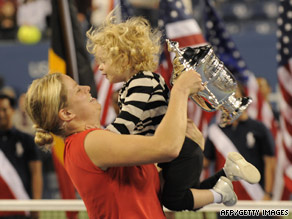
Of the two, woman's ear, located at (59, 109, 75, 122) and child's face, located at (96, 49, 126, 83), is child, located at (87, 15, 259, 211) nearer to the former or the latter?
child's face, located at (96, 49, 126, 83)

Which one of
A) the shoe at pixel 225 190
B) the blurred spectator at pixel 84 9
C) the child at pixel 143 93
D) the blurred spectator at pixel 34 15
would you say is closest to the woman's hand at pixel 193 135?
the child at pixel 143 93

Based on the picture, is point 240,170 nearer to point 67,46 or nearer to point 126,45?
point 126,45

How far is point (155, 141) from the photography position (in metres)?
2.04

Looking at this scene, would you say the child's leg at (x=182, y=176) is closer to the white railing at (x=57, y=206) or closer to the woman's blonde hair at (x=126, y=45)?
the woman's blonde hair at (x=126, y=45)

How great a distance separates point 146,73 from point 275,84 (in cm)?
521

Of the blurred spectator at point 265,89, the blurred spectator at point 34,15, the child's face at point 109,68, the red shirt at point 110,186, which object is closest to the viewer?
the red shirt at point 110,186

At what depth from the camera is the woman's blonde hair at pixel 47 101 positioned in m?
2.23

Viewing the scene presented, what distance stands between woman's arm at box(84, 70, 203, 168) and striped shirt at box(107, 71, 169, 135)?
203 mm

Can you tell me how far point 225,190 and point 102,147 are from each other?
0.77 m

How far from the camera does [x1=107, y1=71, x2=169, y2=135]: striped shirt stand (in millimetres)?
2334

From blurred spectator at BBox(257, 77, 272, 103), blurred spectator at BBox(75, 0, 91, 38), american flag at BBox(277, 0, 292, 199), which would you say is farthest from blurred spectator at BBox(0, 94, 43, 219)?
blurred spectator at BBox(257, 77, 272, 103)

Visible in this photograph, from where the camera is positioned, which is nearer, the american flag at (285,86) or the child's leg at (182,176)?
the child's leg at (182,176)

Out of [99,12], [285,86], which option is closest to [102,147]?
[285,86]

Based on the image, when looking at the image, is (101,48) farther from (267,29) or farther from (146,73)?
(267,29)
